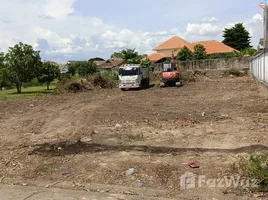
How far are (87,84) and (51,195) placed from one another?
23.7 metres

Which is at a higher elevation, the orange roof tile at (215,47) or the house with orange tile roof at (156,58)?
the orange roof tile at (215,47)

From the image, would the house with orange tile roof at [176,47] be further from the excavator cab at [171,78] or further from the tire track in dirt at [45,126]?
the tire track in dirt at [45,126]

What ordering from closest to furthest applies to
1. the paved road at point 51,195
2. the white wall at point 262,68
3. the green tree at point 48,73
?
1. the paved road at point 51,195
2. the white wall at point 262,68
3. the green tree at point 48,73

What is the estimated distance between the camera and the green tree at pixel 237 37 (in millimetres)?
63778

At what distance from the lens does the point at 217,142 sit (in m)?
7.27

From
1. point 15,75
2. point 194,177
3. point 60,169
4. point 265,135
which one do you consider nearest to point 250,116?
point 265,135

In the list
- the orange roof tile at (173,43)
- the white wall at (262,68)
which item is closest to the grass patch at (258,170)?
the white wall at (262,68)

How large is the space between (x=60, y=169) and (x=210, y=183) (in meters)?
2.71

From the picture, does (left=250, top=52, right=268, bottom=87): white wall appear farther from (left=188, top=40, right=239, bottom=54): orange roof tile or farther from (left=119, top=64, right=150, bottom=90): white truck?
(left=188, top=40, right=239, bottom=54): orange roof tile

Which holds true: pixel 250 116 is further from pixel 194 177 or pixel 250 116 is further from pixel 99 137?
pixel 194 177

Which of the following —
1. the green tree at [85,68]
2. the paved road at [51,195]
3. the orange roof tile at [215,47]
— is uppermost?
the orange roof tile at [215,47]

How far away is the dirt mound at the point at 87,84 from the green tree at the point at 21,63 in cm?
942

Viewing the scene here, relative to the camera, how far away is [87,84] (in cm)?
2806

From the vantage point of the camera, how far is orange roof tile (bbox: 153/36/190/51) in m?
73.7
